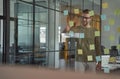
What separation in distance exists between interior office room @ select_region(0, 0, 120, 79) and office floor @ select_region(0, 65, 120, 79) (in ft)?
7.08

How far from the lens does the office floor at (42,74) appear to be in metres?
1.73

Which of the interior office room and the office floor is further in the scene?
the interior office room

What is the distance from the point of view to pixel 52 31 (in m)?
8.25

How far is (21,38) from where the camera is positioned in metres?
7.82

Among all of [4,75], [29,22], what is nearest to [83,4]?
[29,22]

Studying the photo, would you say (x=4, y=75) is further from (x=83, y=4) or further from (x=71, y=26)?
(x=83, y=4)

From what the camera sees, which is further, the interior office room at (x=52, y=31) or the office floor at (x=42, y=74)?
the interior office room at (x=52, y=31)

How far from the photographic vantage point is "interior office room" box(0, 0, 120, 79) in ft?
17.0

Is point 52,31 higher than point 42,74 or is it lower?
higher

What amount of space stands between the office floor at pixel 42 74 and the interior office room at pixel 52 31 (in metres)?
2.16

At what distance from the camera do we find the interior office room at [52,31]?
5184mm

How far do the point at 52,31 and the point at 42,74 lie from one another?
6.15 m

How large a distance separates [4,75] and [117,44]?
10.2 feet

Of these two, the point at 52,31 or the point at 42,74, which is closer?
the point at 42,74
